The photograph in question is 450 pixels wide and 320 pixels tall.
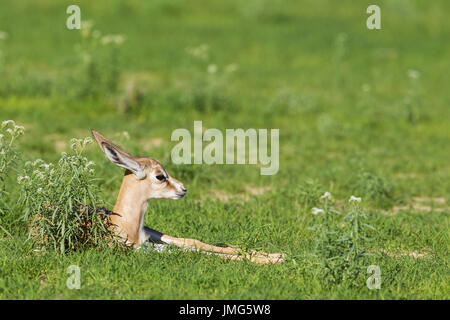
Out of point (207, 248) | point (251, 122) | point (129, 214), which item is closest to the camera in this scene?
point (129, 214)

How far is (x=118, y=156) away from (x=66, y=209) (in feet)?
2.09

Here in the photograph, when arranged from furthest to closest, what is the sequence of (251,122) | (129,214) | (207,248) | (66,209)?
(251,122) < (207,248) < (129,214) < (66,209)

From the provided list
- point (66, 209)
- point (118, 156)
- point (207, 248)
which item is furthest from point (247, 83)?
point (66, 209)

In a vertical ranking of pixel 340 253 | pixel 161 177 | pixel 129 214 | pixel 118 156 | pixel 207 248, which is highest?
pixel 118 156

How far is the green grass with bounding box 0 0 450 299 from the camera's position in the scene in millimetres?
6383

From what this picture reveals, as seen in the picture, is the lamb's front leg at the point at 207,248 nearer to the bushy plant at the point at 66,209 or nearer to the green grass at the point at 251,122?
the green grass at the point at 251,122

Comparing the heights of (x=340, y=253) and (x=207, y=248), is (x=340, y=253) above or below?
above

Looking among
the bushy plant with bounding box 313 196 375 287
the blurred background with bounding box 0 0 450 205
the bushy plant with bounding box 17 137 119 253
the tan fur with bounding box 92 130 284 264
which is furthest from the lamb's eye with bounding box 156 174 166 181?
the blurred background with bounding box 0 0 450 205

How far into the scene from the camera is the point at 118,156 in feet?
21.2

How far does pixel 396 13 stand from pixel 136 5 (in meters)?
8.95

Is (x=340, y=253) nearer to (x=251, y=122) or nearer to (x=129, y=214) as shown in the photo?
(x=129, y=214)

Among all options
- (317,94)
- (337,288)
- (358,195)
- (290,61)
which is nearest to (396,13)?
(290,61)

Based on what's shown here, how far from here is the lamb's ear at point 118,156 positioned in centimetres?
643

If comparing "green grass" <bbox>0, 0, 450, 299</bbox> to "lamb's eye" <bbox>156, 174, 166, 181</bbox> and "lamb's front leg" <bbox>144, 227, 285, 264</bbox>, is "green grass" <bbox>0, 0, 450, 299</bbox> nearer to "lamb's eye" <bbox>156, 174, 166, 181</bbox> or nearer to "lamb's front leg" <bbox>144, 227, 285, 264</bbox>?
"lamb's front leg" <bbox>144, 227, 285, 264</bbox>
